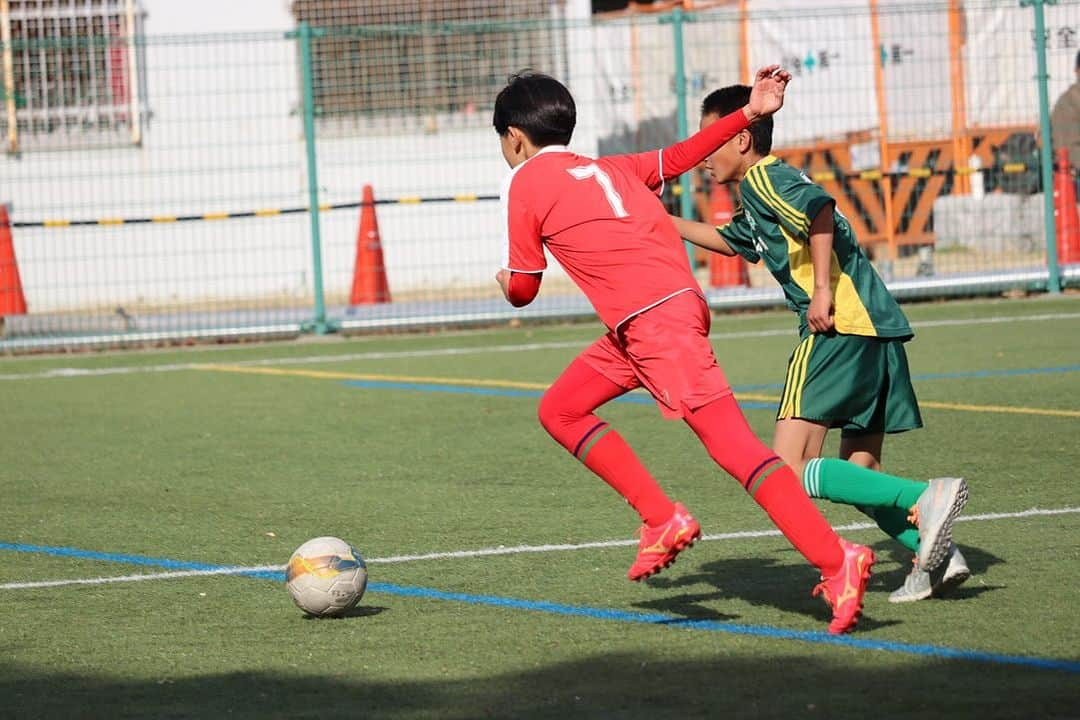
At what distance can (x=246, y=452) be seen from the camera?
905 centimetres

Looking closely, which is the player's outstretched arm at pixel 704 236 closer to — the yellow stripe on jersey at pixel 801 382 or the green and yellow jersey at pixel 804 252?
the green and yellow jersey at pixel 804 252

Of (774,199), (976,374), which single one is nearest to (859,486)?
(774,199)

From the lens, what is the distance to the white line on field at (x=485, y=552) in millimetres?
5867

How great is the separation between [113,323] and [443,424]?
293 inches

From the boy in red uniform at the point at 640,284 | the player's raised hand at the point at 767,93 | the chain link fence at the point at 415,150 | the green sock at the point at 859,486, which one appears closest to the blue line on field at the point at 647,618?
the boy in red uniform at the point at 640,284

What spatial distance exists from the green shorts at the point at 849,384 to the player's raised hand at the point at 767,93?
2.58 ft

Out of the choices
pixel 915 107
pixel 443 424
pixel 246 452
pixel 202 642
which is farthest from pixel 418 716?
pixel 915 107

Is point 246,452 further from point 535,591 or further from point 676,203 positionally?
point 676,203

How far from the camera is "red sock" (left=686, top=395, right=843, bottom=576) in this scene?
470 cm

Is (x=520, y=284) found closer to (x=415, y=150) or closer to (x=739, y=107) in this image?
(x=739, y=107)

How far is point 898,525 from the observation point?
17.6ft

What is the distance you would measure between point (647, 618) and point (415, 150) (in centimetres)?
1500

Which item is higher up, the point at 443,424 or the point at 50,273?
the point at 50,273

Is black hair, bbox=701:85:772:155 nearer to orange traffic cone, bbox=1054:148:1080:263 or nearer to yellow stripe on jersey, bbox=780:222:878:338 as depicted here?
yellow stripe on jersey, bbox=780:222:878:338
